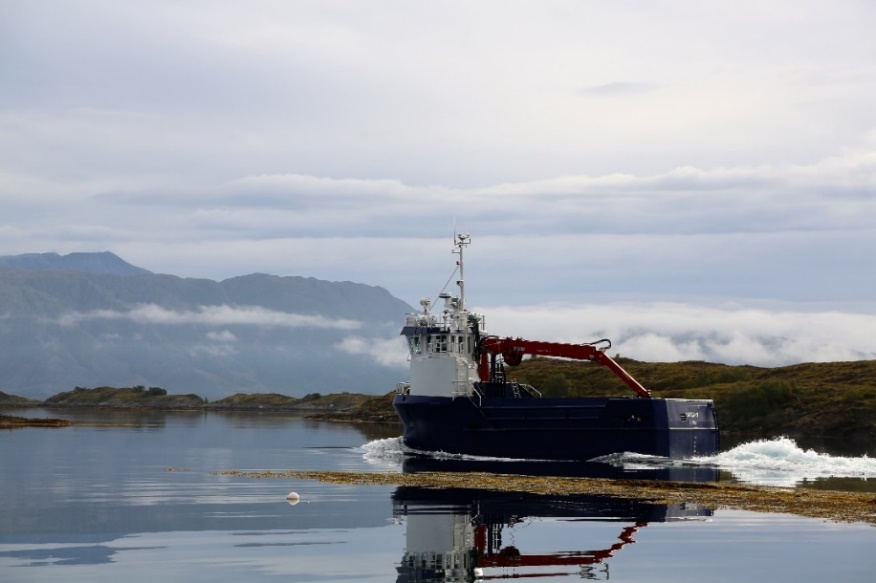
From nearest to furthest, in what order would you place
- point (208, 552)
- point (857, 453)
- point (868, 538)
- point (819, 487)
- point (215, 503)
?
point (208, 552) → point (868, 538) → point (215, 503) → point (819, 487) → point (857, 453)

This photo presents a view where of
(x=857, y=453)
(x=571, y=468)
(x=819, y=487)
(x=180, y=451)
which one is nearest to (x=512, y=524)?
(x=819, y=487)

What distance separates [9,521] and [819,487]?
30.2 m

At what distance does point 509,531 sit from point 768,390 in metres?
89.0

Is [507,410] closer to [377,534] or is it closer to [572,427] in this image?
[572,427]

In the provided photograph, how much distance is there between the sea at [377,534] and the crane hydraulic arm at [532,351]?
1453 centimetres

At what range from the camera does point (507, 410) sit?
2630 inches

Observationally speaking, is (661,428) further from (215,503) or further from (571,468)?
(215,503)

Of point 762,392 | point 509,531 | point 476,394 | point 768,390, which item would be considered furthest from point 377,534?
point 768,390

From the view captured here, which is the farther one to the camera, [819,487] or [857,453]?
[857,453]

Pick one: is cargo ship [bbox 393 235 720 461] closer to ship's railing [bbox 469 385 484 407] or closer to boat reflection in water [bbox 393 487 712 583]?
ship's railing [bbox 469 385 484 407]

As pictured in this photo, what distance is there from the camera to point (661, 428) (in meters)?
64.8

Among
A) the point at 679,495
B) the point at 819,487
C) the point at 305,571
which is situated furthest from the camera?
the point at 819,487

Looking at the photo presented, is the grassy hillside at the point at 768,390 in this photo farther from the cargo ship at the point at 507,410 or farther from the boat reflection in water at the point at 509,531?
the boat reflection in water at the point at 509,531

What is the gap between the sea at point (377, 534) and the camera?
26438 mm
